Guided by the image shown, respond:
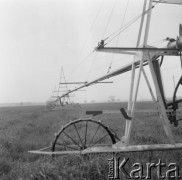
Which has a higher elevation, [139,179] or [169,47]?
[169,47]

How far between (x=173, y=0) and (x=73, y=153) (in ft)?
14.1

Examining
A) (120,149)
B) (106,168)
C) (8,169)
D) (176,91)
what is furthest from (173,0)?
(8,169)

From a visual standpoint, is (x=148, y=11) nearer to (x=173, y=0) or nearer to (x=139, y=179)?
(x=173, y=0)

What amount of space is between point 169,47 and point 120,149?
246cm

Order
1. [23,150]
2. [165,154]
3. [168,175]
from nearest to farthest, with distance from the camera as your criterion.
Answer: [168,175] → [165,154] → [23,150]

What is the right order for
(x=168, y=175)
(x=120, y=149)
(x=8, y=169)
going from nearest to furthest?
(x=168, y=175) → (x=120, y=149) → (x=8, y=169)

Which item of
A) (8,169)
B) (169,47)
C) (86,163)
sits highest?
(169,47)

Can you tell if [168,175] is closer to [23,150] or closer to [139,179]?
[139,179]

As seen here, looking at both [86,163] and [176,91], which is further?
[176,91]

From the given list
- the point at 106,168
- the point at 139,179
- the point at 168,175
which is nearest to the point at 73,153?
the point at 106,168

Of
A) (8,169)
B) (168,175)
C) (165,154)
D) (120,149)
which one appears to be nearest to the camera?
(168,175)

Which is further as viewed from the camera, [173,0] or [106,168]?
[173,0]

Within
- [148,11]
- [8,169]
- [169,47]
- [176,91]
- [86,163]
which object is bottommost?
[8,169]

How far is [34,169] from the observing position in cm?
475
